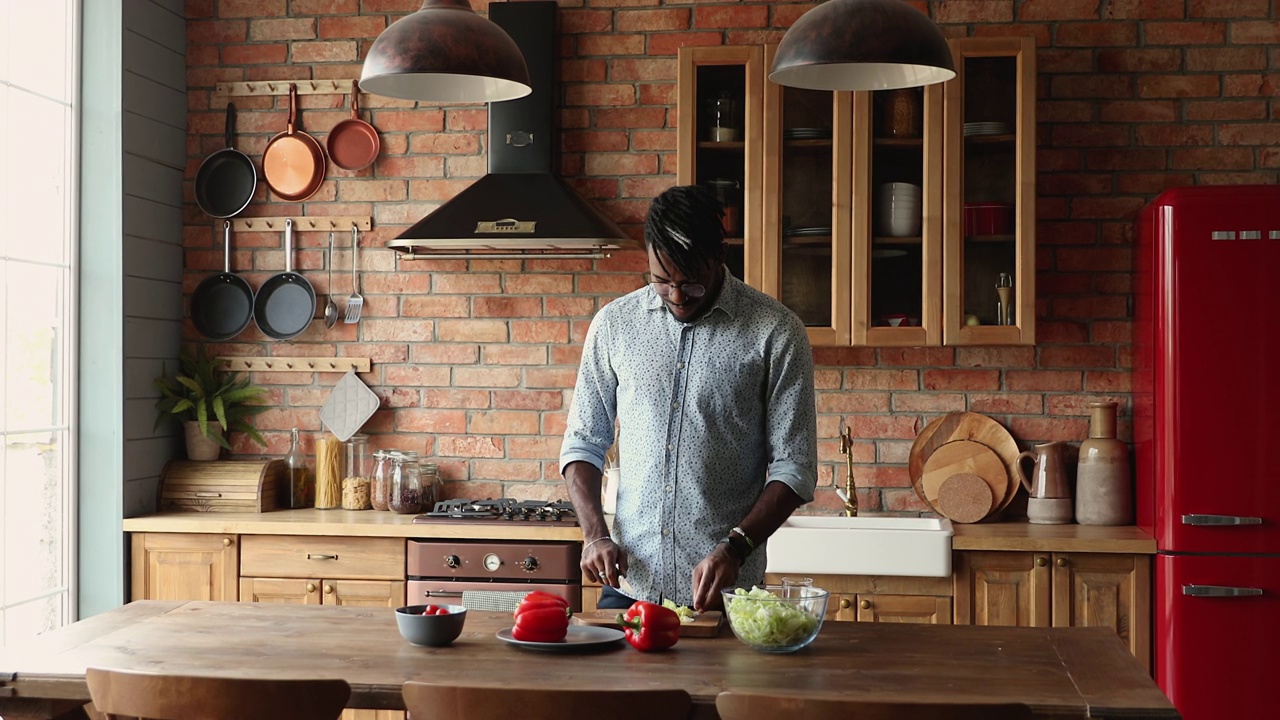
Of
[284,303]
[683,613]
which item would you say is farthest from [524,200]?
[683,613]

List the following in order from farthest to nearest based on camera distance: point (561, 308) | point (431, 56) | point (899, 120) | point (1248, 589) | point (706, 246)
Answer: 1. point (561, 308)
2. point (899, 120)
3. point (1248, 589)
4. point (706, 246)
5. point (431, 56)

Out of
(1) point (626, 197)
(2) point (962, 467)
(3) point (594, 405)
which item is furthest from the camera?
(1) point (626, 197)

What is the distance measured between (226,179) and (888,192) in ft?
7.39

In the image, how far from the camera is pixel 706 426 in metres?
2.44

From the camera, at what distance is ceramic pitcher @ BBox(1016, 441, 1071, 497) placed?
3.75 m

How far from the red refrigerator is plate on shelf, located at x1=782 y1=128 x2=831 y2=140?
100cm

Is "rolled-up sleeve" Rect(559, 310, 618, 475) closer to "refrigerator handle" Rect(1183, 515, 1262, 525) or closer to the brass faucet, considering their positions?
the brass faucet

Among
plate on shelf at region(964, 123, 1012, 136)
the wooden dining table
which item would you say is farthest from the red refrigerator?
the wooden dining table

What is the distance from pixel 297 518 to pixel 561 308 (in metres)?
1.09

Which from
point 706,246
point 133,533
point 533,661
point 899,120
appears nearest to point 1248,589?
point 899,120

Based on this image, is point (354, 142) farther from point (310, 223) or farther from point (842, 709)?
point (842, 709)

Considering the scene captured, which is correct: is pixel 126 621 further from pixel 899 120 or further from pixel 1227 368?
pixel 1227 368

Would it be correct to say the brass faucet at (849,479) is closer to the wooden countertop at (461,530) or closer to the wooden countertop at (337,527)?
the wooden countertop at (461,530)

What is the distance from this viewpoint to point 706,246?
235cm
